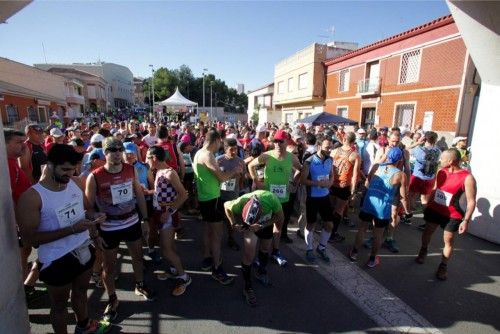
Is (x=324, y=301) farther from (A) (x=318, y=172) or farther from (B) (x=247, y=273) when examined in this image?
(A) (x=318, y=172)

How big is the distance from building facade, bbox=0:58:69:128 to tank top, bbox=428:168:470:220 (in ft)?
77.6

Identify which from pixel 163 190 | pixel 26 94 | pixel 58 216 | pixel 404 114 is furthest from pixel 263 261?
pixel 26 94

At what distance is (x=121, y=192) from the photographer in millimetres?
3199

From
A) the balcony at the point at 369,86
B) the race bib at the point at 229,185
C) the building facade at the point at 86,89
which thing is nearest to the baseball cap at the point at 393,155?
the race bib at the point at 229,185

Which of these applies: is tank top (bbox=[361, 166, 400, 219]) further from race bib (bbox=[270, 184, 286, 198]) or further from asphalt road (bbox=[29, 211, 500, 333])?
race bib (bbox=[270, 184, 286, 198])

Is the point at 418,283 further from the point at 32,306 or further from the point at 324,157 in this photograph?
the point at 32,306

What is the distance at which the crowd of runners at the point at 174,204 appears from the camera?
2.50 metres

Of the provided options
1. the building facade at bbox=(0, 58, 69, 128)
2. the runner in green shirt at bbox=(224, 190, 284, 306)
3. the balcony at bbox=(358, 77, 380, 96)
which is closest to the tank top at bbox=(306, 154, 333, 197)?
the runner in green shirt at bbox=(224, 190, 284, 306)

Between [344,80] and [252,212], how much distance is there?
22.6 m

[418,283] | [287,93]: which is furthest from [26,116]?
[418,283]

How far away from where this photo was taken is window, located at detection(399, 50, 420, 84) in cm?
1585

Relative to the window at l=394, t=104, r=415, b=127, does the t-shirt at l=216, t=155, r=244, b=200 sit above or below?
below

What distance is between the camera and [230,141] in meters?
4.36

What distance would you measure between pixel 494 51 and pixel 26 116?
28.8 meters
